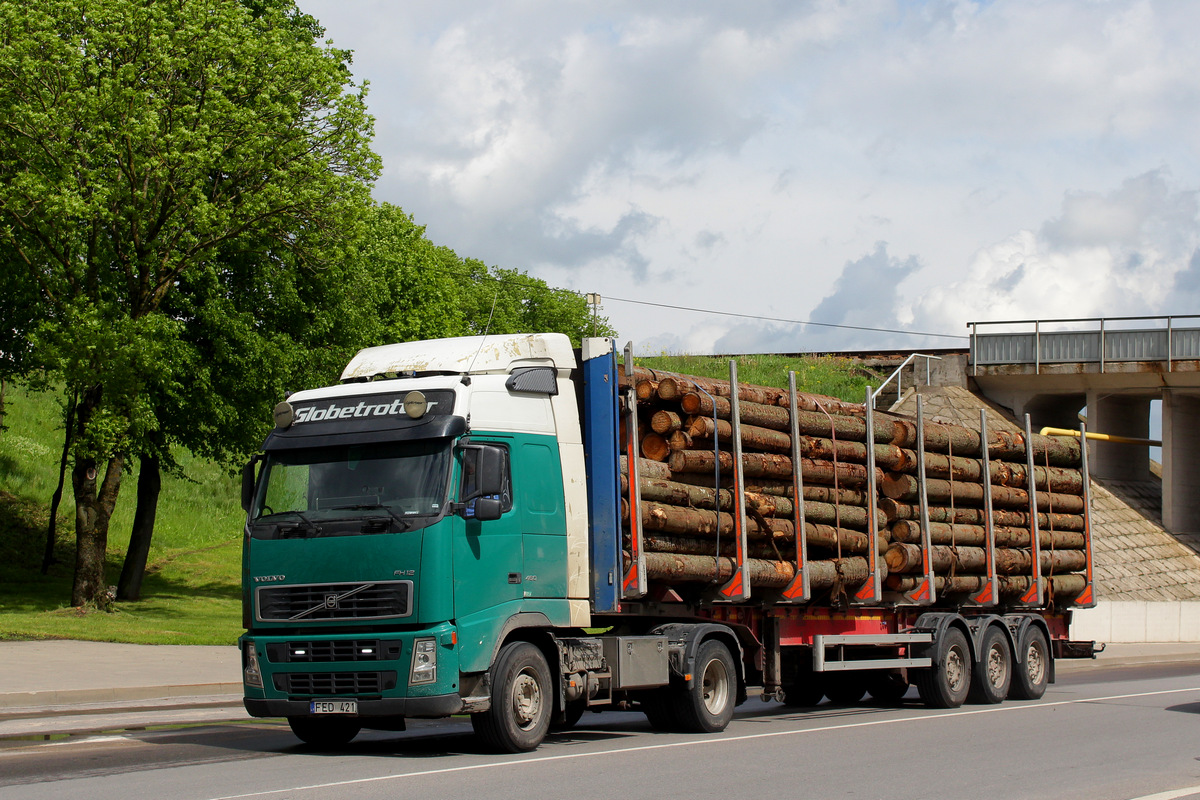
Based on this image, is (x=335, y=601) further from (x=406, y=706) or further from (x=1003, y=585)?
(x=1003, y=585)

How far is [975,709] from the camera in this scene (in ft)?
51.0

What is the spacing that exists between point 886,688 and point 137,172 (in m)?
17.7

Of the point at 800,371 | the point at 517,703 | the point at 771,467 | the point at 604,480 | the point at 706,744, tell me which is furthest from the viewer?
the point at 800,371

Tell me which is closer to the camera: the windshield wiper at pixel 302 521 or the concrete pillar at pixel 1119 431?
the windshield wiper at pixel 302 521

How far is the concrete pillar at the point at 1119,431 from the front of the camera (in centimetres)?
4484

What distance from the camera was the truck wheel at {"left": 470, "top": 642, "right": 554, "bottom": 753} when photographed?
33.9 ft

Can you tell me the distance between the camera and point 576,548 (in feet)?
37.8

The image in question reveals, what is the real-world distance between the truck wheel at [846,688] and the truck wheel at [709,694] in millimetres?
3662

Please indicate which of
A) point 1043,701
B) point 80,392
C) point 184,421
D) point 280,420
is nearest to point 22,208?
point 80,392

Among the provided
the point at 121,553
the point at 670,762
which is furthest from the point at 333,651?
the point at 121,553

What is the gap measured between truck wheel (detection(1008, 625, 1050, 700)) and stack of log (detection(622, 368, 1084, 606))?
707mm

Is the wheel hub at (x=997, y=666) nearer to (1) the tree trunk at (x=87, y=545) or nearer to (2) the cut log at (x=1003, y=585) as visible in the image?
(2) the cut log at (x=1003, y=585)

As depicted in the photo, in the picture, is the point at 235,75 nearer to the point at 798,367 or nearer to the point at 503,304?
the point at 798,367

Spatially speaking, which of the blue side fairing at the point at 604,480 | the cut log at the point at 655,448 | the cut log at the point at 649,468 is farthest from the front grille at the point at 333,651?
the cut log at the point at 655,448
